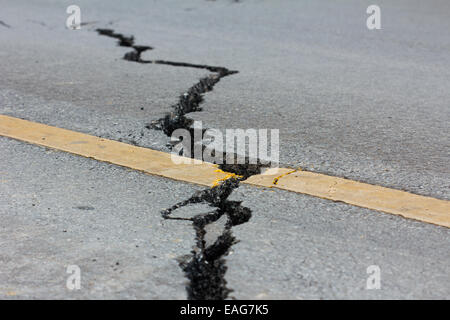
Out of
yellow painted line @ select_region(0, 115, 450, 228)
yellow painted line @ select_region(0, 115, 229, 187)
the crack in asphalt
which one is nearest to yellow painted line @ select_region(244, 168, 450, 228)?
yellow painted line @ select_region(0, 115, 450, 228)

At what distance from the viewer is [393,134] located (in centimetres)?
354

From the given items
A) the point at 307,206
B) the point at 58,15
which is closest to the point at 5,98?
the point at 307,206

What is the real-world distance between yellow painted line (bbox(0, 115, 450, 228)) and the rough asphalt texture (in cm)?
8

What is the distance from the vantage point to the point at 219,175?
9.83 ft

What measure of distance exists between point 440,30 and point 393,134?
3.36 m

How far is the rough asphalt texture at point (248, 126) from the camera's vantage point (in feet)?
7.00

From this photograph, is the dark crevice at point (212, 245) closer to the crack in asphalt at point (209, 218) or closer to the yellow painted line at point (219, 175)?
the crack in asphalt at point (209, 218)

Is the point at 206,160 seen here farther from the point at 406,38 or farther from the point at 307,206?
the point at 406,38

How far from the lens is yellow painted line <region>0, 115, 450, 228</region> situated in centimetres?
266

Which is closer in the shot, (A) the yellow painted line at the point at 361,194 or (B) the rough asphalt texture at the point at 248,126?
(B) the rough asphalt texture at the point at 248,126

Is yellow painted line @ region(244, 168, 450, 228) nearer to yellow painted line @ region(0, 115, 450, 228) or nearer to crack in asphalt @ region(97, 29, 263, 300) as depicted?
yellow painted line @ region(0, 115, 450, 228)

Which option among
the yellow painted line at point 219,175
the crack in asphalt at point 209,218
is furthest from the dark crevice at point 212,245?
the yellow painted line at point 219,175

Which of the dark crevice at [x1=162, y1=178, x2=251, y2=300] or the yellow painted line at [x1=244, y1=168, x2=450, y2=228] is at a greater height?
the yellow painted line at [x1=244, y1=168, x2=450, y2=228]

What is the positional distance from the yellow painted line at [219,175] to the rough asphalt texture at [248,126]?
0.26 ft
